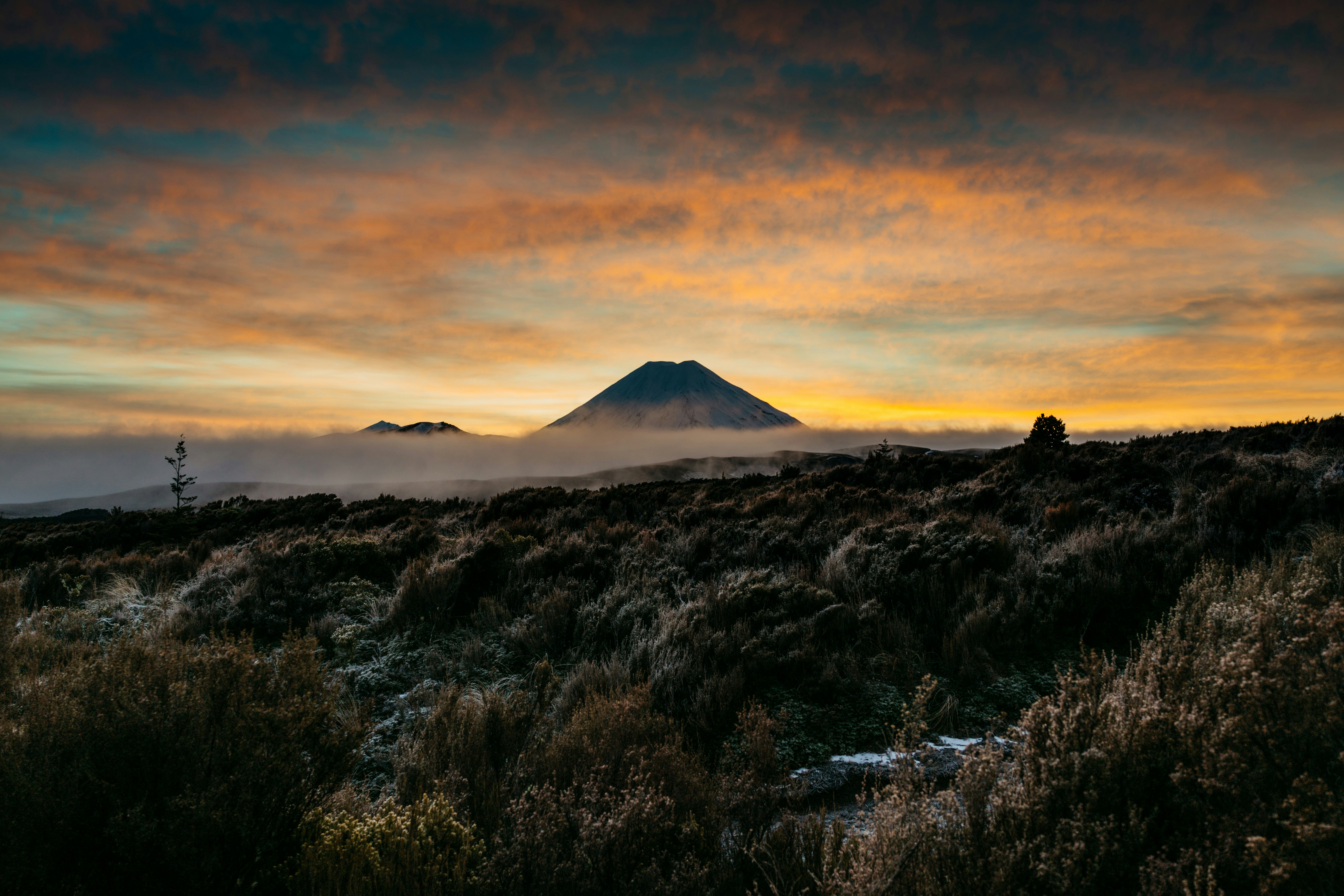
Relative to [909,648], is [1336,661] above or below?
above

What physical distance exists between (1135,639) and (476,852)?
5.80m

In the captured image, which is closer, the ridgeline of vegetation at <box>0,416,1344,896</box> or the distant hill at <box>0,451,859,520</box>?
the ridgeline of vegetation at <box>0,416,1344,896</box>

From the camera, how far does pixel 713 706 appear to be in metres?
4.82

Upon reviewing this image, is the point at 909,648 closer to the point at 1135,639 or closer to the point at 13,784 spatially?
the point at 1135,639

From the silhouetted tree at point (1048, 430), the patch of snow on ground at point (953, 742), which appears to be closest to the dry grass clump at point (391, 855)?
the patch of snow on ground at point (953, 742)

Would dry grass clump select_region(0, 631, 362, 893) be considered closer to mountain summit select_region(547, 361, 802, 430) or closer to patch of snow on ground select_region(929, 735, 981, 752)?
patch of snow on ground select_region(929, 735, 981, 752)

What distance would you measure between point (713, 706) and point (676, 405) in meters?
141

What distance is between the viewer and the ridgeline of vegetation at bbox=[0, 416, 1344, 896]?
2396 millimetres

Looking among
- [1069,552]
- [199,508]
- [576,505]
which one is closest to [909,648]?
[1069,552]

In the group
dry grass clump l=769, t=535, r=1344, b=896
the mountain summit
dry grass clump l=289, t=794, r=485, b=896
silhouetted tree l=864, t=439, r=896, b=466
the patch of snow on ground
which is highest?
the mountain summit

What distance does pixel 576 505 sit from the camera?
1623 cm

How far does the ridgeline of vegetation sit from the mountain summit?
130 meters

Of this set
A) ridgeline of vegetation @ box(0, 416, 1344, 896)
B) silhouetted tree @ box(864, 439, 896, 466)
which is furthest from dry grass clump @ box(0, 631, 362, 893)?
silhouetted tree @ box(864, 439, 896, 466)

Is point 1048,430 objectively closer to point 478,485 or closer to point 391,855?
point 391,855
